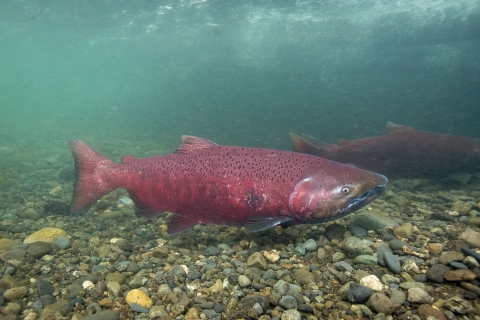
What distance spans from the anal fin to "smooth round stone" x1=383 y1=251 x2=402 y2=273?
212 cm

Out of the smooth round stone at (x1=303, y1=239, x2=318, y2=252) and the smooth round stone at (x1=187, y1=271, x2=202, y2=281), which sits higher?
the smooth round stone at (x1=303, y1=239, x2=318, y2=252)

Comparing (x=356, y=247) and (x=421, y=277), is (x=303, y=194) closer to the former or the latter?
(x=356, y=247)

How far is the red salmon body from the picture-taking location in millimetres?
2775

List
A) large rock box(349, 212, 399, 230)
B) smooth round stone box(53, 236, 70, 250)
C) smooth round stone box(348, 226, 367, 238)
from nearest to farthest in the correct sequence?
smooth round stone box(348, 226, 367, 238) → large rock box(349, 212, 399, 230) → smooth round stone box(53, 236, 70, 250)

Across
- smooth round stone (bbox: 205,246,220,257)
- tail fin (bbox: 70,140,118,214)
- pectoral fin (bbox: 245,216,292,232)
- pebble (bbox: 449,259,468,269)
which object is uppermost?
tail fin (bbox: 70,140,118,214)

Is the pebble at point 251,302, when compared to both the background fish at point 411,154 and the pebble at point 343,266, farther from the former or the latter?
the background fish at point 411,154

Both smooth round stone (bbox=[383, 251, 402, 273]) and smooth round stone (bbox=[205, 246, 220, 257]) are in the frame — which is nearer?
smooth round stone (bbox=[383, 251, 402, 273])

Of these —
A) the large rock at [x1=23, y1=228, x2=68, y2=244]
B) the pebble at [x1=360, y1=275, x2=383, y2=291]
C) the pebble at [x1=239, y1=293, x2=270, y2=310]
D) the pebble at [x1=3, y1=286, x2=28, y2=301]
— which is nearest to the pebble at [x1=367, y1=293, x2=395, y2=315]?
the pebble at [x1=360, y1=275, x2=383, y2=291]

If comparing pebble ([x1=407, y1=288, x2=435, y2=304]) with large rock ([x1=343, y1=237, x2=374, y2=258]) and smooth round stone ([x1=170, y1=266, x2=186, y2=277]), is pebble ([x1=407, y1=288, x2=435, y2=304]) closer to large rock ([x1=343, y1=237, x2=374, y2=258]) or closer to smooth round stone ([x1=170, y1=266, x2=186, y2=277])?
large rock ([x1=343, y1=237, x2=374, y2=258])

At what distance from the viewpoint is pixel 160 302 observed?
7.38 ft

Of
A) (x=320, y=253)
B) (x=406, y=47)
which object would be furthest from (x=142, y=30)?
(x=320, y=253)

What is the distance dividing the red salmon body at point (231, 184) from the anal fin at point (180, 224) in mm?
13

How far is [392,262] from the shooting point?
2.38 meters

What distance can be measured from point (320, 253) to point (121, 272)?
214 centimetres
